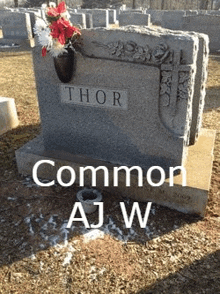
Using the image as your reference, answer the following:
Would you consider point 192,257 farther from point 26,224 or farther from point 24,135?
point 24,135

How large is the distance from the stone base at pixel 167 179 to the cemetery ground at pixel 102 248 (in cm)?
12

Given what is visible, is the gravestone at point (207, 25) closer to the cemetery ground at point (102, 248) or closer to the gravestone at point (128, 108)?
the gravestone at point (128, 108)

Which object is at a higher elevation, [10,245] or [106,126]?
[106,126]

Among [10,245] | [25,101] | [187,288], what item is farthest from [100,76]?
[25,101]

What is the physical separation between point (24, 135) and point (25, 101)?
6.19 feet

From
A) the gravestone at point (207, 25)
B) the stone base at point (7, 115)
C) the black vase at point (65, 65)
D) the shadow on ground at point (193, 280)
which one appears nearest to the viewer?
the shadow on ground at point (193, 280)

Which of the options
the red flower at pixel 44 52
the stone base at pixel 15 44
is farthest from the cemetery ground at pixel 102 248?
the stone base at pixel 15 44

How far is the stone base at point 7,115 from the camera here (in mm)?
5070

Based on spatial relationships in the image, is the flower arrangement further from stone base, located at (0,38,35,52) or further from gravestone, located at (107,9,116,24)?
gravestone, located at (107,9,116,24)

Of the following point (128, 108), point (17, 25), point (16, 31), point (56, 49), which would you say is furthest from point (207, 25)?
point (56, 49)

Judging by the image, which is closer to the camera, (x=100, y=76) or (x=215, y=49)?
(x=100, y=76)

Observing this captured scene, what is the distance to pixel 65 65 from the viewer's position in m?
3.12

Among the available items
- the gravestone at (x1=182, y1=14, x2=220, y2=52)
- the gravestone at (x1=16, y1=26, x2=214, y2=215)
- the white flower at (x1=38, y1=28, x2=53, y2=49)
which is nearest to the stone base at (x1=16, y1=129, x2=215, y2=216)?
the gravestone at (x1=16, y1=26, x2=214, y2=215)

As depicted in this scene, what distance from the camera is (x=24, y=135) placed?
5.02 metres
